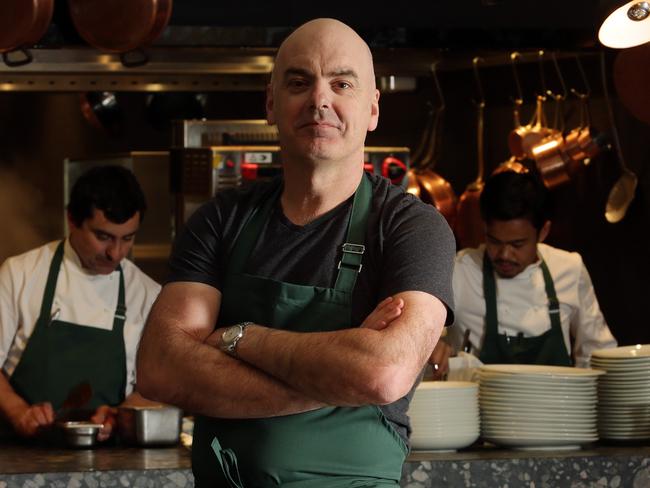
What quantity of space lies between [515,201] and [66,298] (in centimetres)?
166

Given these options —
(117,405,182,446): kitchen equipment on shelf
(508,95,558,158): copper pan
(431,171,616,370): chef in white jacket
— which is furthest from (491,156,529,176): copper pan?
(117,405,182,446): kitchen equipment on shelf

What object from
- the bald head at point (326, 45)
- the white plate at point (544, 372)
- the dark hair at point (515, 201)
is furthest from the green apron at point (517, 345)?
the bald head at point (326, 45)

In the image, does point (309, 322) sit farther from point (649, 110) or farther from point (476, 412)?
point (649, 110)

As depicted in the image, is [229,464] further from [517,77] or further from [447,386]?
[517,77]

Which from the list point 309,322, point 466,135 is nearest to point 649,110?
point 309,322

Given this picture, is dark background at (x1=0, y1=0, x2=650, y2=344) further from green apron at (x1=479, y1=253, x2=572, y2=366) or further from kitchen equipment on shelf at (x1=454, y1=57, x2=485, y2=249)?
green apron at (x1=479, y1=253, x2=572, y2=366)

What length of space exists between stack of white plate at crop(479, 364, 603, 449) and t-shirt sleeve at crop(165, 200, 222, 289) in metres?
1.41

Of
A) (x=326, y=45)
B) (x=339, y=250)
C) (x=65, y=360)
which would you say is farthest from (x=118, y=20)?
(x=339, y=250)

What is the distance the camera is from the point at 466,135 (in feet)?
20.9

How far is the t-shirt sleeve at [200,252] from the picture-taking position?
7.07 feet

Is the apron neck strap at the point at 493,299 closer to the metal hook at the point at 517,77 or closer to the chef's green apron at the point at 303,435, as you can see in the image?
the metal hook at the point at 517,77

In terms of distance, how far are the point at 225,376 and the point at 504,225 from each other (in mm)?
2444

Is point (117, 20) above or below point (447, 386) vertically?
above

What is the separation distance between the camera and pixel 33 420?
366cm
